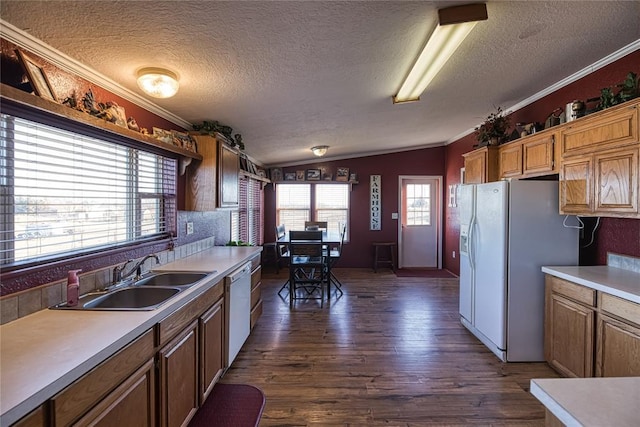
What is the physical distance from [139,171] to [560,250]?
3.53 m

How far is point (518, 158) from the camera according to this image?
3184 millimetres

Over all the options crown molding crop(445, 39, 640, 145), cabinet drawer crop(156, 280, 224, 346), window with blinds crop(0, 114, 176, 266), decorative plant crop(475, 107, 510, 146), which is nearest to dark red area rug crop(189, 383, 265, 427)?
cabinet drawer crop(156, 280, 224, 346)

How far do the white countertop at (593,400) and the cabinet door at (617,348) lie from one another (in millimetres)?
1406

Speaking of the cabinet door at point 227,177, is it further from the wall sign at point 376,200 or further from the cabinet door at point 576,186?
the wall sign at point 376,200

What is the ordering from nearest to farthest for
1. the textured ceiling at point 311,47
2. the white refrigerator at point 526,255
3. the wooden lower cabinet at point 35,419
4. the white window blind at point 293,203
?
the wooden lower cabinet at point 35,419
the textured ceiling at point 311,47
the white refrigerator at point 526,255
the white window blind at point 293,203

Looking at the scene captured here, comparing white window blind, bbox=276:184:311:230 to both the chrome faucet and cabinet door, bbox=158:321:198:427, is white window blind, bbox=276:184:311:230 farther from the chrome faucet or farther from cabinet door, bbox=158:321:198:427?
cabinet door, bbox=158:321:198:427

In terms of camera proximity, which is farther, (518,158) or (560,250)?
(518,158)

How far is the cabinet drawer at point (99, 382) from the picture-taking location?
92cm

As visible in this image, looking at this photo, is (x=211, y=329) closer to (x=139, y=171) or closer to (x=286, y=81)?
(x=139, y=171)

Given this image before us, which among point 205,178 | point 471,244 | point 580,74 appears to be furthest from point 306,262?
point 580,74

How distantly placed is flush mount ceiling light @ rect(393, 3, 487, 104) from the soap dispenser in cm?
234

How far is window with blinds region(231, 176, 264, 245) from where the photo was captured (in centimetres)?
477

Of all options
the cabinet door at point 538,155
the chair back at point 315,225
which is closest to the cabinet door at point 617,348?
the cabinet door at point 538,155

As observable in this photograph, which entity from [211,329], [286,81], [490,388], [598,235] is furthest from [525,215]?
[211,329]
